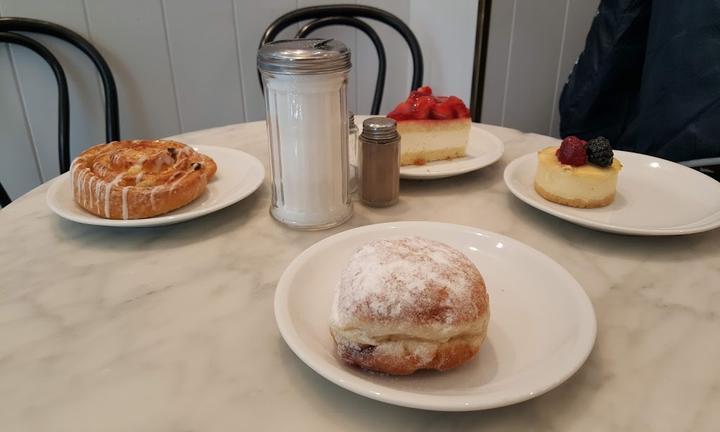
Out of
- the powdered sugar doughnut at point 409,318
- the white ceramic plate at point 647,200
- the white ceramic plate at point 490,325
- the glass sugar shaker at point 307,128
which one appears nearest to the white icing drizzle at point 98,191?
the glass sugar shaker at point 307,128

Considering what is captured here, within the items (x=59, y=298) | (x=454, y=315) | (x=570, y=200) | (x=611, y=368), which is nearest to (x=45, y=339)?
(x=59, y=298)

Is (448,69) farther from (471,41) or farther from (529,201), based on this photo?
(529,201)

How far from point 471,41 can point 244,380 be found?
175 centimetres

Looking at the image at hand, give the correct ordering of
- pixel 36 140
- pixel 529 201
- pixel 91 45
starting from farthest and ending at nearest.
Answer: pixel 36 140 < pixel 91 45 < pixel 529 201

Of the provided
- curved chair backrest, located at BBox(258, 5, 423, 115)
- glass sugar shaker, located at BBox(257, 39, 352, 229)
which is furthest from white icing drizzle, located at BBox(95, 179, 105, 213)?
curved chair backrest, located at BBox(258, 5, 423, 115)

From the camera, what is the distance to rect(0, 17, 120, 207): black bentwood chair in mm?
1499

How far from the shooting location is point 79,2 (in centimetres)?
161

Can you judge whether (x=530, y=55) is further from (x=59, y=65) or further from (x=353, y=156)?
(x=59, y=65)

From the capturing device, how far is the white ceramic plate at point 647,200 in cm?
83

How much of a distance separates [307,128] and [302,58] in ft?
0.36

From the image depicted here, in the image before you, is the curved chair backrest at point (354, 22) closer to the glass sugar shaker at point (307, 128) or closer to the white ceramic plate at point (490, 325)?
the glass sugar shaker at point (307, 128)

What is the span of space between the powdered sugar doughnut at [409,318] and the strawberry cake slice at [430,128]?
56 cm

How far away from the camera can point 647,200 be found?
3.13 ft

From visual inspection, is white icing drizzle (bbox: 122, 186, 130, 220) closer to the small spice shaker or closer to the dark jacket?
the small spice shaker
